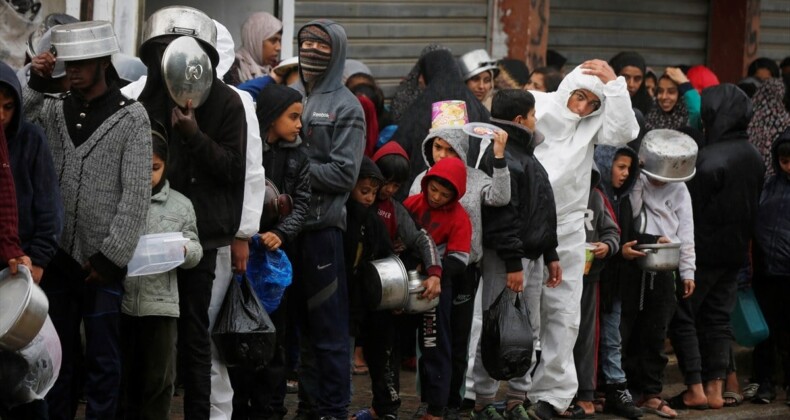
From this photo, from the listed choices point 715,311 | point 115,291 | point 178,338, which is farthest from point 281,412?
point 715,311

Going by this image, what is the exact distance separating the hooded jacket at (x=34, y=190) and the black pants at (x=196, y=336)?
29.3 inches

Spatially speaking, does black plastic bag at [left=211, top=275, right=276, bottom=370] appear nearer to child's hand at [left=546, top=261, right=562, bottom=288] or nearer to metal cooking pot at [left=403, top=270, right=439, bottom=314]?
metal cooking pot at [left=403, top=270, right=439, bottom=314]

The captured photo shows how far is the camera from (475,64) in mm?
10312

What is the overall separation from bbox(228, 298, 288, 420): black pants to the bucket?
376 centimetres

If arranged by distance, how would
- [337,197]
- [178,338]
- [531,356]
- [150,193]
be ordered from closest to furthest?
1. [150,193]
2. [178,338]
3. [337,197]
4. [531,356]

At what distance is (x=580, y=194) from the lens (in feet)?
28.0

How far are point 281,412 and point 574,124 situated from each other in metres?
2.45

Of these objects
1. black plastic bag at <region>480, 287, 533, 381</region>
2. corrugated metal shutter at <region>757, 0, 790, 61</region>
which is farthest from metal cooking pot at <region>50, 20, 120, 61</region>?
corrugated metal shutter at <region>757, 0, 790, 61</region>

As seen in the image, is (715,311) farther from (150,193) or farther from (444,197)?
(150,193)

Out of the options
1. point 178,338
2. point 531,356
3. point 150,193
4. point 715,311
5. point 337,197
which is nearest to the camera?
point 150,193

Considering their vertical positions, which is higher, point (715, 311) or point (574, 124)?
point (574, 124)

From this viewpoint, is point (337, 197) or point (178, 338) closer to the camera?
point (178, 338)

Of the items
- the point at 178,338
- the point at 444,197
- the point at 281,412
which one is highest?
the point at 444,197

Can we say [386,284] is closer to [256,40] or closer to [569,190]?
[569,190]
